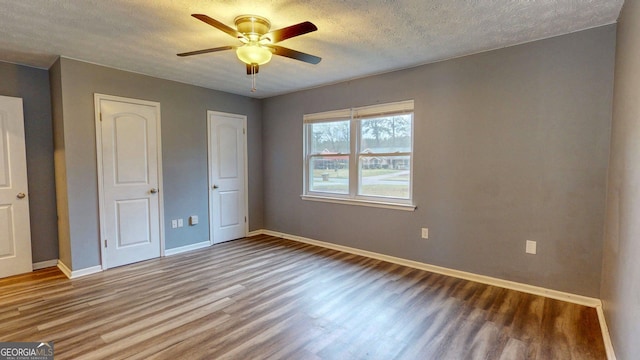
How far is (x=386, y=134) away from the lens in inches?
153

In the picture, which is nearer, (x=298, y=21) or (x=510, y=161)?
(x=298, y=21)

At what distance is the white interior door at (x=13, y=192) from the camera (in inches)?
128

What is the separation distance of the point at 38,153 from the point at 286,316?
3.47 meters

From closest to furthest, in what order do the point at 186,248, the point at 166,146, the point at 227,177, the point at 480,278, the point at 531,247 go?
the point at 531,247, the point at 480,278, the point at 166,146, the point at 186,248, the point at 227,177

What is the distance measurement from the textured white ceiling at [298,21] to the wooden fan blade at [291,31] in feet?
0.69

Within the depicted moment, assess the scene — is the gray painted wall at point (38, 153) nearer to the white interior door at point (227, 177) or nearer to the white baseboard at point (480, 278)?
the white interior door at point (227, 177)

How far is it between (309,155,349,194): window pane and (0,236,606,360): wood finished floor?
1297mm

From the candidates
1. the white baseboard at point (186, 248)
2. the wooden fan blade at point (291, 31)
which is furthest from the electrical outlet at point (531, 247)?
the white baseboard at point (186, 248)

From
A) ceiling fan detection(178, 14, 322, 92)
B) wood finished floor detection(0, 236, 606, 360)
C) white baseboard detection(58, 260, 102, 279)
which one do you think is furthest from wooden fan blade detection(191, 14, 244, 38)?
white baseboard detection(58, 260, 102, 279)

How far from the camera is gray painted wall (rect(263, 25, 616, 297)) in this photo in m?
2.58

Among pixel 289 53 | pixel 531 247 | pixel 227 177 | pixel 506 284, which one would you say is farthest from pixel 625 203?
pixel 227 177

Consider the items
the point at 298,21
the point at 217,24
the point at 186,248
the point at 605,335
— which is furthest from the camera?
the point at 186,248

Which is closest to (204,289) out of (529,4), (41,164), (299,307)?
(299,307)

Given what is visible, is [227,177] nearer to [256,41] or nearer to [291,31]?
[256,41]
